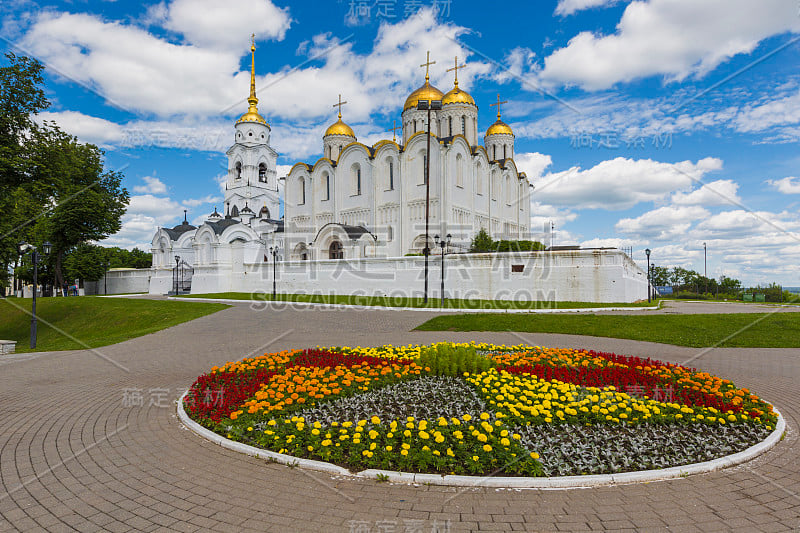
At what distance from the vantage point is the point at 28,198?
644 inches

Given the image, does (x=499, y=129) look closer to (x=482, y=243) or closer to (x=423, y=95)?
(x=423, y=95)

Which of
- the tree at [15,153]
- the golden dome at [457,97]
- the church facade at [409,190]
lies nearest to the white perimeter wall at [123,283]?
the church facade at [409,190]

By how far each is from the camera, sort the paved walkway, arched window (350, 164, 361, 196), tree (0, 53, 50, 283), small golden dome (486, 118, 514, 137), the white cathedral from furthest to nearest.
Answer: small golden dome (486, 118, 514, 137) < arched window (350, 164, 361, 196) < the white cathedral < tree (0, 53, 50, 283) < the paved walkway

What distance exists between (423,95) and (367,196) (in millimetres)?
13014

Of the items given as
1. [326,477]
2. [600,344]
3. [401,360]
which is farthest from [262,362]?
[600,344]

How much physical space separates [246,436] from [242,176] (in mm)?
58058

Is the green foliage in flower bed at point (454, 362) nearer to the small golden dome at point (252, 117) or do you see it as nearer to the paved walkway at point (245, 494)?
the paved walkway at point (245, 494)

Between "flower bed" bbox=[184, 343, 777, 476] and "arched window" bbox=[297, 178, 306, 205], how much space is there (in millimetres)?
45452

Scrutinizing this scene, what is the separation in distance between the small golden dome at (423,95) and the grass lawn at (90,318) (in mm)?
33872

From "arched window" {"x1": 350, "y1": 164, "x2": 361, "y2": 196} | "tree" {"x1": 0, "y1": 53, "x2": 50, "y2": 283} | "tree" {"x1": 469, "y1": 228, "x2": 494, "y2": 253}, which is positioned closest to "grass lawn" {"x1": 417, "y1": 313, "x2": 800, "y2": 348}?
"tree" {"x1": 0, "y1": 53, "x2": 50, "y2": 283}

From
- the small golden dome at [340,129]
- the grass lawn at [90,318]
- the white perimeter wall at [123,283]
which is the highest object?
the small golden dome at [340,129]

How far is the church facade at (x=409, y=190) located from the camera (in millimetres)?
39562

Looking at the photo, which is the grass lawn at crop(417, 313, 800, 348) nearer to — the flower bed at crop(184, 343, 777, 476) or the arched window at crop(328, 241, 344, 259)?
the flower bed at crop(184, 343, 777, 476)

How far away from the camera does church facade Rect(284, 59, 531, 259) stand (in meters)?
39.6
